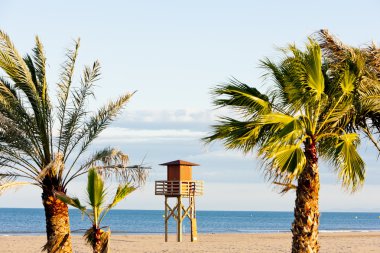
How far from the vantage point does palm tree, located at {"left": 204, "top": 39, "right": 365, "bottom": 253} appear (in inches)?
638

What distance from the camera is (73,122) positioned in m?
20.4

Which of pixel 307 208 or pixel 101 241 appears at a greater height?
pixel 307 208

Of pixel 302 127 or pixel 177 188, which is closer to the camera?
pixel 302 127

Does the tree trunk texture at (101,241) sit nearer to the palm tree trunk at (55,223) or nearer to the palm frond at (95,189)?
the palm frond at (95,189)

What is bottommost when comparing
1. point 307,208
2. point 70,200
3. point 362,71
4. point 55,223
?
point 55,223

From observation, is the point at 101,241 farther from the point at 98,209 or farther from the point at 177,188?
the point at 177,188

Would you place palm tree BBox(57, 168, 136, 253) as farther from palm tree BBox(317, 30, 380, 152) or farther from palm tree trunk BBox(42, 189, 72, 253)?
palm tree BBox(317, 30, 380, 152)

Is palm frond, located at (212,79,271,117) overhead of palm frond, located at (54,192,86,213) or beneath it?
overhead

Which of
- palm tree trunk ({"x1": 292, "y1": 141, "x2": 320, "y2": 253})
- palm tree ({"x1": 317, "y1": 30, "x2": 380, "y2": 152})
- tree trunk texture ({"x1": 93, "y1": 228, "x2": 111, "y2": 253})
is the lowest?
tree trunk texture ({"x1": 93, "y1": 228, "x2": 111, "y2": 253})

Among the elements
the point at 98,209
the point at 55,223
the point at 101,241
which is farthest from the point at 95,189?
the point at 55,223

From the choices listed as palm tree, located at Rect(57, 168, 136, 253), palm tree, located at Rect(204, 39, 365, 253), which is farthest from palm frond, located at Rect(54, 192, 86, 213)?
palm tree, located at Rect(204, 39, 365, 253)

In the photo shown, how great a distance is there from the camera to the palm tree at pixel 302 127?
638 inches

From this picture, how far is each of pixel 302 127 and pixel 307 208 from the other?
187 centimetres

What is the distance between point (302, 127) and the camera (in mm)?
16312
